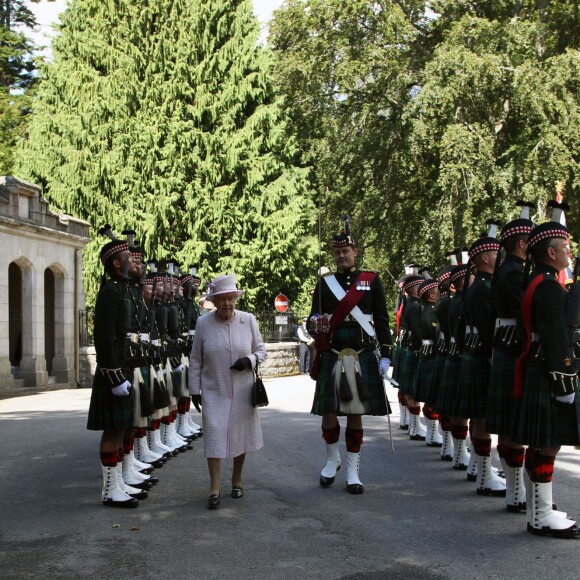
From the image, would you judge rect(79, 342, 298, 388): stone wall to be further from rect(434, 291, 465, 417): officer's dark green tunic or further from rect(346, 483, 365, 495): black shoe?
rect(346, 483, 365, 495): black shoe

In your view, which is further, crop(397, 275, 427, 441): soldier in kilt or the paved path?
crop(397, 275, 427, 441): soldier in kilt

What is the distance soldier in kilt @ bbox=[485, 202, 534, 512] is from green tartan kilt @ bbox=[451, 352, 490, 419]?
82 cm

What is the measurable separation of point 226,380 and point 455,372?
2161 millimetres

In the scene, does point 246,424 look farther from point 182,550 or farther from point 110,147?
point 110,147

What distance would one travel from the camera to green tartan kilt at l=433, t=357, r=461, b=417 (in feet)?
27.7

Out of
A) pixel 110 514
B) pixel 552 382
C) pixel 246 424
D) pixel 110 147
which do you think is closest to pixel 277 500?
pixel 246 424

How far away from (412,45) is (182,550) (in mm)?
28006

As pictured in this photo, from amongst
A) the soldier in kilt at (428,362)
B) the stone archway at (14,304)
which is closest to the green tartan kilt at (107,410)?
the soldier in kilt at (428,362)

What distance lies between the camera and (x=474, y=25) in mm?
28281

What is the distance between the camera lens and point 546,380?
6.19 metres

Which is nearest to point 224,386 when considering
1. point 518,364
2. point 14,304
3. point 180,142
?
point 518,364

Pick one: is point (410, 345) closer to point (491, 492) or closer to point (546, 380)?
point (491, 492)

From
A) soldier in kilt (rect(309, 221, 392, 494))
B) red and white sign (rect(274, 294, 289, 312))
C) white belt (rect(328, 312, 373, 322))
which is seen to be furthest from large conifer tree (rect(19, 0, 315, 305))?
white belt (rect(328, 312, 373, 322))

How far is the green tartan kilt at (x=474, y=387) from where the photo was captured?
7.82 metres
